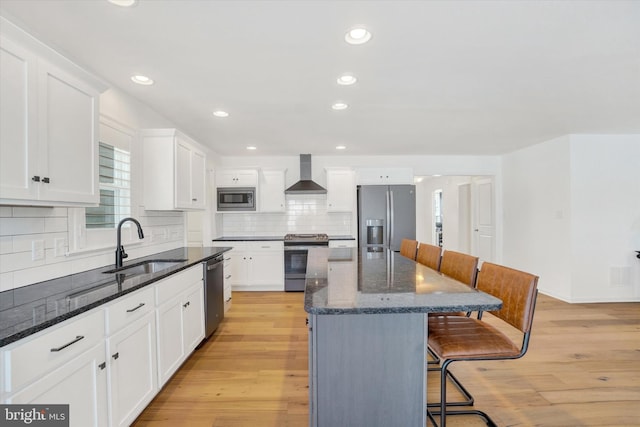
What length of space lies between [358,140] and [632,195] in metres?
3.96

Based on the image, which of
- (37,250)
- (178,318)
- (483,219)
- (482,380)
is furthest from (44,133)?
(483,219)

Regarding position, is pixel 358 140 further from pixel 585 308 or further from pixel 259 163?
pixel 585 308

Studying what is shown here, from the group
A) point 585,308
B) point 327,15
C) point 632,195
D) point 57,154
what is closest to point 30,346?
point 57,154

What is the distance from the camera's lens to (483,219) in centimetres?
594

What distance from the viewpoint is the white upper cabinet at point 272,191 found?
5203 millimetres

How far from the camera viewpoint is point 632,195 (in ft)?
13.5

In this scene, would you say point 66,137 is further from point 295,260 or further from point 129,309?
point 295,260

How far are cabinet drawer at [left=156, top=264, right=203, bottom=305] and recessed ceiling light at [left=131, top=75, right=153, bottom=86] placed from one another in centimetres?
159

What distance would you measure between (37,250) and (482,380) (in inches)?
129

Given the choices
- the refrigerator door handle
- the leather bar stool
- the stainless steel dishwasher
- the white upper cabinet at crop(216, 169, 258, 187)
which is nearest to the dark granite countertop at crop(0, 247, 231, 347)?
the stainless steel dishwasher

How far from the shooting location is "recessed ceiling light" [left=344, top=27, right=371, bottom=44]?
1732mm

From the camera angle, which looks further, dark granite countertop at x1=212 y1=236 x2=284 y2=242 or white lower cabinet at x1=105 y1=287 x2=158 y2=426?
dark granite countertop at x1=212 y1=236 x2=284 y2=242
